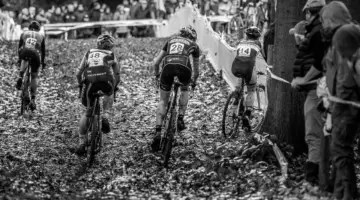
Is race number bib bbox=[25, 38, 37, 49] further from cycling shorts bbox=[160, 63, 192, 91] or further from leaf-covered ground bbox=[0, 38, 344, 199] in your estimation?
cycling shorts bbox=[160, 63, 192, 91]

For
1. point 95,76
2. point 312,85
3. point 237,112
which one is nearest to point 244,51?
point 237,112

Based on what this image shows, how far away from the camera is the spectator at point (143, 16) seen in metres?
38.1

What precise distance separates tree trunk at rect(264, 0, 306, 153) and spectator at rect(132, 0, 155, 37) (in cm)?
2705

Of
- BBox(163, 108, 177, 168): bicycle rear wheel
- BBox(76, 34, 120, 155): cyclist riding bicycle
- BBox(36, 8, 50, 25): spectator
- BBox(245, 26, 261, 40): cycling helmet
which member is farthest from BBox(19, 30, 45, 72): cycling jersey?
BBox(36, 8, 50, 25): spectator

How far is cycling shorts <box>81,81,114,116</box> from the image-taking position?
12094mm

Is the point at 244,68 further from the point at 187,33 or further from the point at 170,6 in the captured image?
the point at 170,6

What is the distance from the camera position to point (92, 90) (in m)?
12.1

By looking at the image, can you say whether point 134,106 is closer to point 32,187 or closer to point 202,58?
point 202,58

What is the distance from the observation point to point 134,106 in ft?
61.2

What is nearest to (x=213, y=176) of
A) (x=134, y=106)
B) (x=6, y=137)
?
(x=6, y=137)

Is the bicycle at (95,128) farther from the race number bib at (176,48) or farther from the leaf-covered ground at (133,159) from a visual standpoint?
the race number bib at (176,48)

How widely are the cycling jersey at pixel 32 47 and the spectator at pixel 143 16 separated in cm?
2124

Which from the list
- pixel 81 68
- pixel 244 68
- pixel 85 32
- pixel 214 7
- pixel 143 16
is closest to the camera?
pixel 81 68

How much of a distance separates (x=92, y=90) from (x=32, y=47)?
503cm
